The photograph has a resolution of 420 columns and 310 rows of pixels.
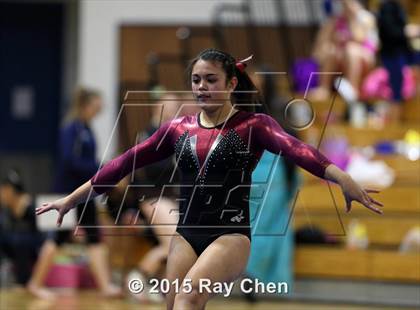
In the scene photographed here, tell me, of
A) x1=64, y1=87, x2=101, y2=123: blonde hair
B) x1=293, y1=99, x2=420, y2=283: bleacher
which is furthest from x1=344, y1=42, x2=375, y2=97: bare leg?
x1=64, y1=87, x2=101, y2=123: blonde hair

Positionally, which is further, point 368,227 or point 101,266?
point 368,227

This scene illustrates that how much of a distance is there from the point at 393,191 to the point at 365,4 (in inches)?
155

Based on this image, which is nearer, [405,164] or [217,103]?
[217,103]

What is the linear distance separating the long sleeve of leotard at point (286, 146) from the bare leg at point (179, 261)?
56 cm

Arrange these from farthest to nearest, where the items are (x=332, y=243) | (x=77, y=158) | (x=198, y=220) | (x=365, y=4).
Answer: (x=365, y=4), (x=332, y=243), (x=77, y=158), (x=198, y=220)

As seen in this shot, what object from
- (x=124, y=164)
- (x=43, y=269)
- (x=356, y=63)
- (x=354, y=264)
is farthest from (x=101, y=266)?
(x=124, y=164)

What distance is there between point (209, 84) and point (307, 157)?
53 centimetres

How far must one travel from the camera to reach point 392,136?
1079cm

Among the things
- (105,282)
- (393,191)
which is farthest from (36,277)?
(393,191)

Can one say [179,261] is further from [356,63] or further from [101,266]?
[356,63]

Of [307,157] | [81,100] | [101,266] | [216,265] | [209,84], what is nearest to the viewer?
[216,265]

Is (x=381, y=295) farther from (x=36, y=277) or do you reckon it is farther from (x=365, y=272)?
(x=36, y=277)

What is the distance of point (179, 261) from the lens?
455 cm

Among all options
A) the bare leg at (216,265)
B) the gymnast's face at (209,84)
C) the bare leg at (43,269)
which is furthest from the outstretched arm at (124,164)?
the bare leg at (43,269)
